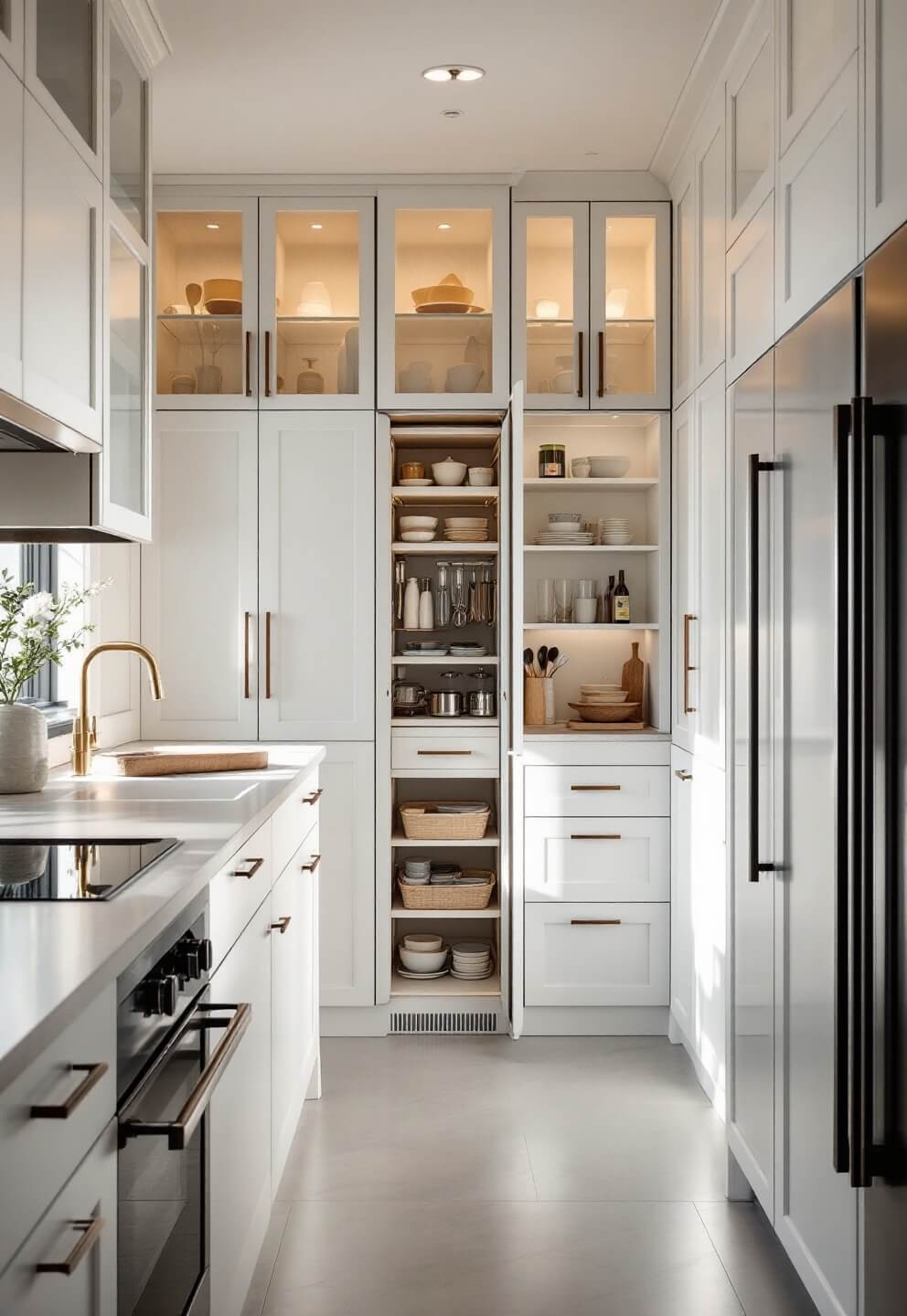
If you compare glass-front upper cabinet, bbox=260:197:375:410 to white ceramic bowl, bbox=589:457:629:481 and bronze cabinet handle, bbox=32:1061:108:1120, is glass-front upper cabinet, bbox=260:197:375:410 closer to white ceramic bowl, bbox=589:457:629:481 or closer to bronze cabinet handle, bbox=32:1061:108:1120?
white ceramic bowl, bbox=589:457:629:481

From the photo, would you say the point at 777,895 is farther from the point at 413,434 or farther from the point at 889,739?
the point at 413,434

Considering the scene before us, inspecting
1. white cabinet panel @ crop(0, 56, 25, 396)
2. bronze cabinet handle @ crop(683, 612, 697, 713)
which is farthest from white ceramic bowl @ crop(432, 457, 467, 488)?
white cabinet panel @ crop(0, 56, 25, 396)

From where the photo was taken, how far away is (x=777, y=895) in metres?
2.20

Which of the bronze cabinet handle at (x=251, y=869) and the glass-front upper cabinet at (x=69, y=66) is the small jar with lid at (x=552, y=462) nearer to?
the glass-front upper cabinet at (x=69, y=66)

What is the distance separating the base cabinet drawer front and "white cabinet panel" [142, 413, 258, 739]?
262cm

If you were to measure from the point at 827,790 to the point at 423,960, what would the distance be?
2349 mm

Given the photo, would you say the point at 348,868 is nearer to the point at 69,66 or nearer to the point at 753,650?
the point at 753,650

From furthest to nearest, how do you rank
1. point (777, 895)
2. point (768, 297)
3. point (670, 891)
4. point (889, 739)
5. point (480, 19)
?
point (670, 891) → point (480, 19) → point (768, 297) → point (777, 895) → point (889, 739)

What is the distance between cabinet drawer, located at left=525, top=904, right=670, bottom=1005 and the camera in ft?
12.3

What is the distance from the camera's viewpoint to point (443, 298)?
12.6 feet

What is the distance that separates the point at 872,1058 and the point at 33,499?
1.86 metres

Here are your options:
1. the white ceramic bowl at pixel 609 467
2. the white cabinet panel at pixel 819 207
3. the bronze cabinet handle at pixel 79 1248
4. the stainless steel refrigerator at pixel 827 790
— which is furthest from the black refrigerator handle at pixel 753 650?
the white ceramic bowl at pixel 609 467

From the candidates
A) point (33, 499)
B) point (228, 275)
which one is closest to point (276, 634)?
point (228, 275)

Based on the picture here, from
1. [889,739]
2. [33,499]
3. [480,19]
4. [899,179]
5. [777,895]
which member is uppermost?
[480,19]
